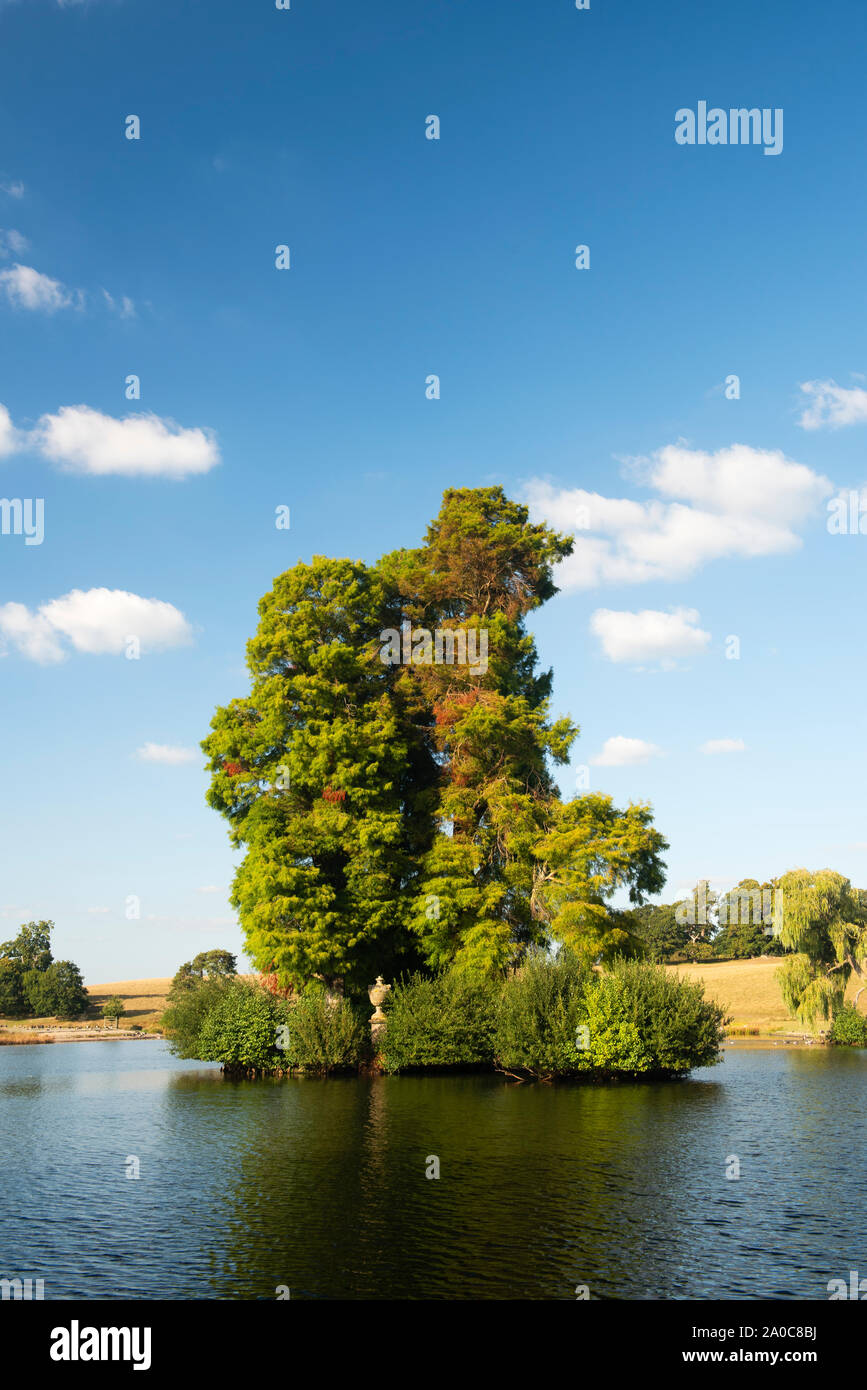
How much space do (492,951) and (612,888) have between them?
19.9 ft

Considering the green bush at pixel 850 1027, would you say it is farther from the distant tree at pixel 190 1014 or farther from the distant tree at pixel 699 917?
the distant tree at pixel 699 917

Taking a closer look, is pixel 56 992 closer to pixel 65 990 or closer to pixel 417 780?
pixel 65 990

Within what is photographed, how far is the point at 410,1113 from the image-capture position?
29.9 meters

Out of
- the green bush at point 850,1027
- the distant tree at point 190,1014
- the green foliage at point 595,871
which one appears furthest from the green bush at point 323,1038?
the green bush at point 850,1027

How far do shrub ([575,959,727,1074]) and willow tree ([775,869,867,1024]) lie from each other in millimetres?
20883

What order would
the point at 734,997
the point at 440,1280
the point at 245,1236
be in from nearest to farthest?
the point at 440,1280 → the point at 245,1236 → the point at 734,997

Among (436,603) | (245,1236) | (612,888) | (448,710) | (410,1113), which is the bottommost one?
(410,1113)

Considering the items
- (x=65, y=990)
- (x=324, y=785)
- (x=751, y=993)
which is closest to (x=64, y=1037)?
(x=65, y=990)

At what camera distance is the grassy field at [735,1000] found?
245 ft

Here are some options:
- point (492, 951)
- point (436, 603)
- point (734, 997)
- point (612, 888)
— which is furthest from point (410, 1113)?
point (734, 997)

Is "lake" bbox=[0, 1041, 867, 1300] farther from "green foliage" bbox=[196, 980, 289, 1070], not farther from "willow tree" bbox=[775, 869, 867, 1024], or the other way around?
"willow tree" bbox=[775, 869, 867, 1024]

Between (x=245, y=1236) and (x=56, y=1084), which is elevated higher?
(x=245, y=1236)

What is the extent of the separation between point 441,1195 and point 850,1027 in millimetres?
46237

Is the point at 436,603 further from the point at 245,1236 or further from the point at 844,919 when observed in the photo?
the point at 245,1236
